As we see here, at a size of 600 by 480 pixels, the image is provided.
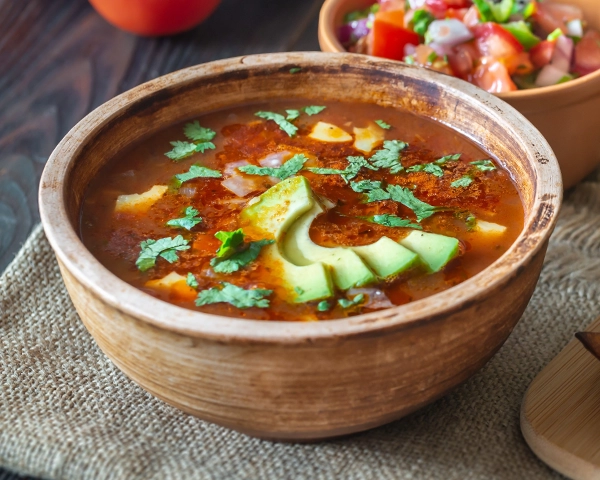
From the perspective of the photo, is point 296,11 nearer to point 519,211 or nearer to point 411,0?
point 411,0

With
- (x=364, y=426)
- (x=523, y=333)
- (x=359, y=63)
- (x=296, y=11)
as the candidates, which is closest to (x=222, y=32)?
(x=296, y=11)

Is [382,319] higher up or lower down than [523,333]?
higher up

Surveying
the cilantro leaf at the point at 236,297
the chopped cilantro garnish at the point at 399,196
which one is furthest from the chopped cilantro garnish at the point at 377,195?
the cilantro leaf at the point at 236,297

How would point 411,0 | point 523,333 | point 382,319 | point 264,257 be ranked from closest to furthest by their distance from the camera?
point 382,319
point 264,257
point 523,333
point 411,0

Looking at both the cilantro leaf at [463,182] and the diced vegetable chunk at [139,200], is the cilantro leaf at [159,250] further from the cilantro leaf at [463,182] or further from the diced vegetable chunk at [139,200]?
the cilantro leaf at [463,182]

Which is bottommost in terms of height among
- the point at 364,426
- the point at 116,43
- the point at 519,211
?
the point at 116,43
